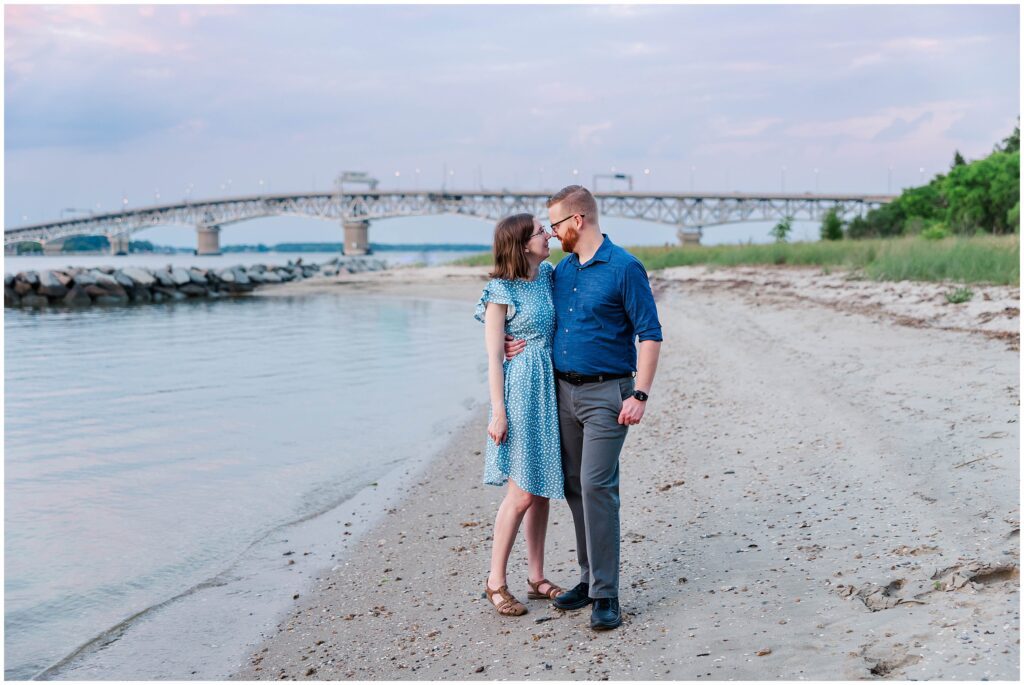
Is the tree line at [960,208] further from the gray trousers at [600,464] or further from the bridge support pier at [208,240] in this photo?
the bridge support pier at [208,240]

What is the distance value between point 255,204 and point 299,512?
14444 cm

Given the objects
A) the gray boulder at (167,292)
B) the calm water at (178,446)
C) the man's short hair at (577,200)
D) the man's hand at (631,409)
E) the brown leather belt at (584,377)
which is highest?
the man's short hair at (577,200)

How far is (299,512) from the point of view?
7809 millimetres

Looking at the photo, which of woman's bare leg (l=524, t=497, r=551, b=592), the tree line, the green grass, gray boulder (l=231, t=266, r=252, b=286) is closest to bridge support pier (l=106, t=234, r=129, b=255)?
gray boulder (l=231, t=266, r=252, b=286)

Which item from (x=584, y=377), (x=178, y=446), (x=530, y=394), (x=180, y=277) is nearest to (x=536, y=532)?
(x=530, y=394)

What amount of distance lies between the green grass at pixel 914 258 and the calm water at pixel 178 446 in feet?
29.1

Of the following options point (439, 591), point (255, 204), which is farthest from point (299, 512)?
point (255, 204)

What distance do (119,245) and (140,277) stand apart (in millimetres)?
110201

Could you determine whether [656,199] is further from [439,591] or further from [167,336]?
[439,591]

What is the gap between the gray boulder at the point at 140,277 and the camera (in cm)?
4759

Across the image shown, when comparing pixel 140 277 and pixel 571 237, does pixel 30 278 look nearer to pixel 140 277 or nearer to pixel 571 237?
pixel 140 277

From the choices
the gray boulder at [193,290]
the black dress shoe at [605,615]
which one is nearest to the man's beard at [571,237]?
the black dress shoe at [605,615]

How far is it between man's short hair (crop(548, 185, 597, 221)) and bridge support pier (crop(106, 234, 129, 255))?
156 metres

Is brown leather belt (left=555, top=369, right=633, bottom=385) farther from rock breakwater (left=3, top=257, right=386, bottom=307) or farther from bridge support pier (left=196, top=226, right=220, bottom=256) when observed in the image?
bridge support pier (left=196, top=226, right=220, bottom=256)
